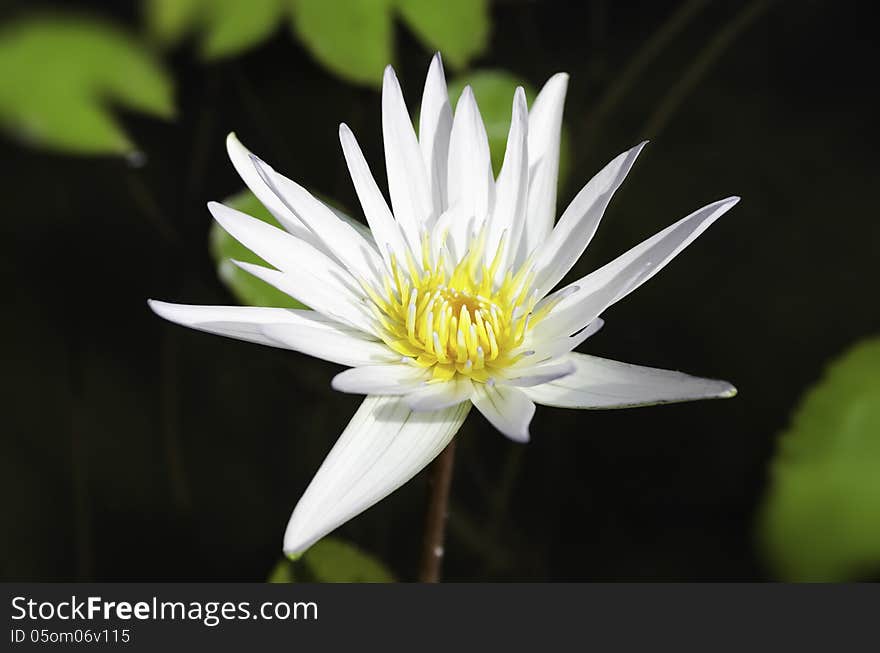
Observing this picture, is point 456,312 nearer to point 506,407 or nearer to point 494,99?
point 506,407

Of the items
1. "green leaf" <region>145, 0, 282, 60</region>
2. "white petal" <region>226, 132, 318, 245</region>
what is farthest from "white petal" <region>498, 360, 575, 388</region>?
"green leaf" <region>145, 0, 282, 60</region>

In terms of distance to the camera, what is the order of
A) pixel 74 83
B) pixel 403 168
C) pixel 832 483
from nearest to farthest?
pixel 403 168, pixel 832 483, pixel 74 83

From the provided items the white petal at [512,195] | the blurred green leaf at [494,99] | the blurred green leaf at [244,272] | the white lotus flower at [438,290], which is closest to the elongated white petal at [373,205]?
the white lotus flower at [438,290]

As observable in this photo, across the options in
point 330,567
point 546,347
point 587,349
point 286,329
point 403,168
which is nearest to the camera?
point 286,329

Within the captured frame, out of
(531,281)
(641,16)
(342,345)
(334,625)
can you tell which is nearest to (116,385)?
(334,625)

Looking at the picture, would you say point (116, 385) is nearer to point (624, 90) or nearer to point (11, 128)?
point (11, 128)

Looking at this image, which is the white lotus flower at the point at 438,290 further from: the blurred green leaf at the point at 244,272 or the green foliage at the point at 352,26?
the green foliage at the point at 352,26

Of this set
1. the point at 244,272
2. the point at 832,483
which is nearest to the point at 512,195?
the point at 244,272

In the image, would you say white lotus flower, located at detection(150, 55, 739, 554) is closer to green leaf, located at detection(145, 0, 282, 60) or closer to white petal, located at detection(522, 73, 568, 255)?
white petal, located at detection(522, 73, 568, 255)
